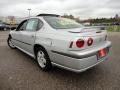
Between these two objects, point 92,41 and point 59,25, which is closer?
point 92,41

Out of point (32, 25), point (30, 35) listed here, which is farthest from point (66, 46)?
point (32, 25)

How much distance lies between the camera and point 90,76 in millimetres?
3309

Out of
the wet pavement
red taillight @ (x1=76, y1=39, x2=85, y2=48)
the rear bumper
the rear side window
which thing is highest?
the rear side window

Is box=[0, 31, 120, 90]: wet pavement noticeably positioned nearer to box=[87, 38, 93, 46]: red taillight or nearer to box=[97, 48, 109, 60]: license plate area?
box=[97, 48, 109, 60]: license plate area

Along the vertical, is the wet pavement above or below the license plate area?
below

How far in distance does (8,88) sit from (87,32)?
2.03 m

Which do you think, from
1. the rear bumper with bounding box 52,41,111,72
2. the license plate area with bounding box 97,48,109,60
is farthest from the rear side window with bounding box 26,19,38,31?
the license plate area with bounding box 97,48,109,60

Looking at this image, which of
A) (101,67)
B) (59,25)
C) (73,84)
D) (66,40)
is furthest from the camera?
(101,67)

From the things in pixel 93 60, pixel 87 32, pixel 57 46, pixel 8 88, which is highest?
pixel 87 32

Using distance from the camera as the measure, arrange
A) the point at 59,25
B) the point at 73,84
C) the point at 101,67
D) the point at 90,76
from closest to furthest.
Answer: the point at 73,84 < the point at 90,76 < the point at 59,25 < the point at 101,67

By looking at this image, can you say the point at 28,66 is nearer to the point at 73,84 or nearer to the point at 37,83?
the point at 37,83

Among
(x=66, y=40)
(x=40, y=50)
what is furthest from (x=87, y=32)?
(x=40, y=50)

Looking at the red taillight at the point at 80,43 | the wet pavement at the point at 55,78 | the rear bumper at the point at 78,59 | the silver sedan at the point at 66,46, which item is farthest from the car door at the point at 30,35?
the red taillight at the point at 80,43

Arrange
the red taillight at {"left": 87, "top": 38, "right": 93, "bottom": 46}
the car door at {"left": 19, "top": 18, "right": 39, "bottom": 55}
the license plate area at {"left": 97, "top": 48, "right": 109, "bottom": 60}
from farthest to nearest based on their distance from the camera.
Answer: the car door at {"left": 19, "top": 18, "right": 39, "bottom": 55}
the license plate area at {"left": 97, "top": 48, "right": 109, "bottom": 60}
the red taillight at {"left": 87, "top": 38, "right": 93, "bottom": 46}
